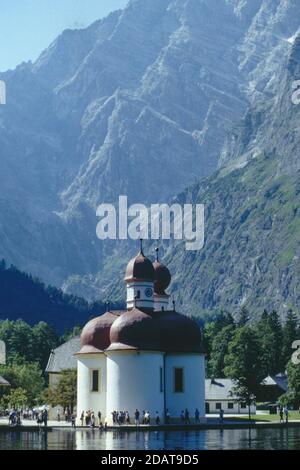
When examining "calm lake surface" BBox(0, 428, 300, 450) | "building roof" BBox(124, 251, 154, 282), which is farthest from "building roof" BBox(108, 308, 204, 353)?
"calm lake surface" BBox(0, 428, 300, 450)

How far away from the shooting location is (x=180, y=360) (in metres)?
119

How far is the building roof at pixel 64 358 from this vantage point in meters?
149

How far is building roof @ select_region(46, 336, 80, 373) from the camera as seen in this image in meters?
149

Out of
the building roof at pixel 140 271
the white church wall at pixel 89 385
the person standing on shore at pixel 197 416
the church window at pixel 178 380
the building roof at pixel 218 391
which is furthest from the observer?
the building roof at pixel 218 391

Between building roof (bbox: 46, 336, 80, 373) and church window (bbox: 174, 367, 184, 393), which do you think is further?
building roof (bbox: 46, 336, 80, 373)

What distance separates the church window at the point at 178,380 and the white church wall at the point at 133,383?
4105 millimetres

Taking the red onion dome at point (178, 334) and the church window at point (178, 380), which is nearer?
the red onion dome at point (178, 334)

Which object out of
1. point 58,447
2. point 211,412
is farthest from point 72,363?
point 58,447

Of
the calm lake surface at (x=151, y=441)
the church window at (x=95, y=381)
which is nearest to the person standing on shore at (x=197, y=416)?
the church window at (x=95, y=381)

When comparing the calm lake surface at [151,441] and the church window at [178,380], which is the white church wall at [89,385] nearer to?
the church window at [178,380]

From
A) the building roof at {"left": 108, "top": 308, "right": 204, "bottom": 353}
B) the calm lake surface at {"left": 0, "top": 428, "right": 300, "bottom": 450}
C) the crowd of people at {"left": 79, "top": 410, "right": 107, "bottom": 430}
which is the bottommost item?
the calm lake surface at {"left": 0, "top": 428, "right": 300, "bottom": 450}

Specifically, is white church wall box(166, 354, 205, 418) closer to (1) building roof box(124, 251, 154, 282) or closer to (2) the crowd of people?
(2) the crowd of people

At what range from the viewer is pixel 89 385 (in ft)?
398
